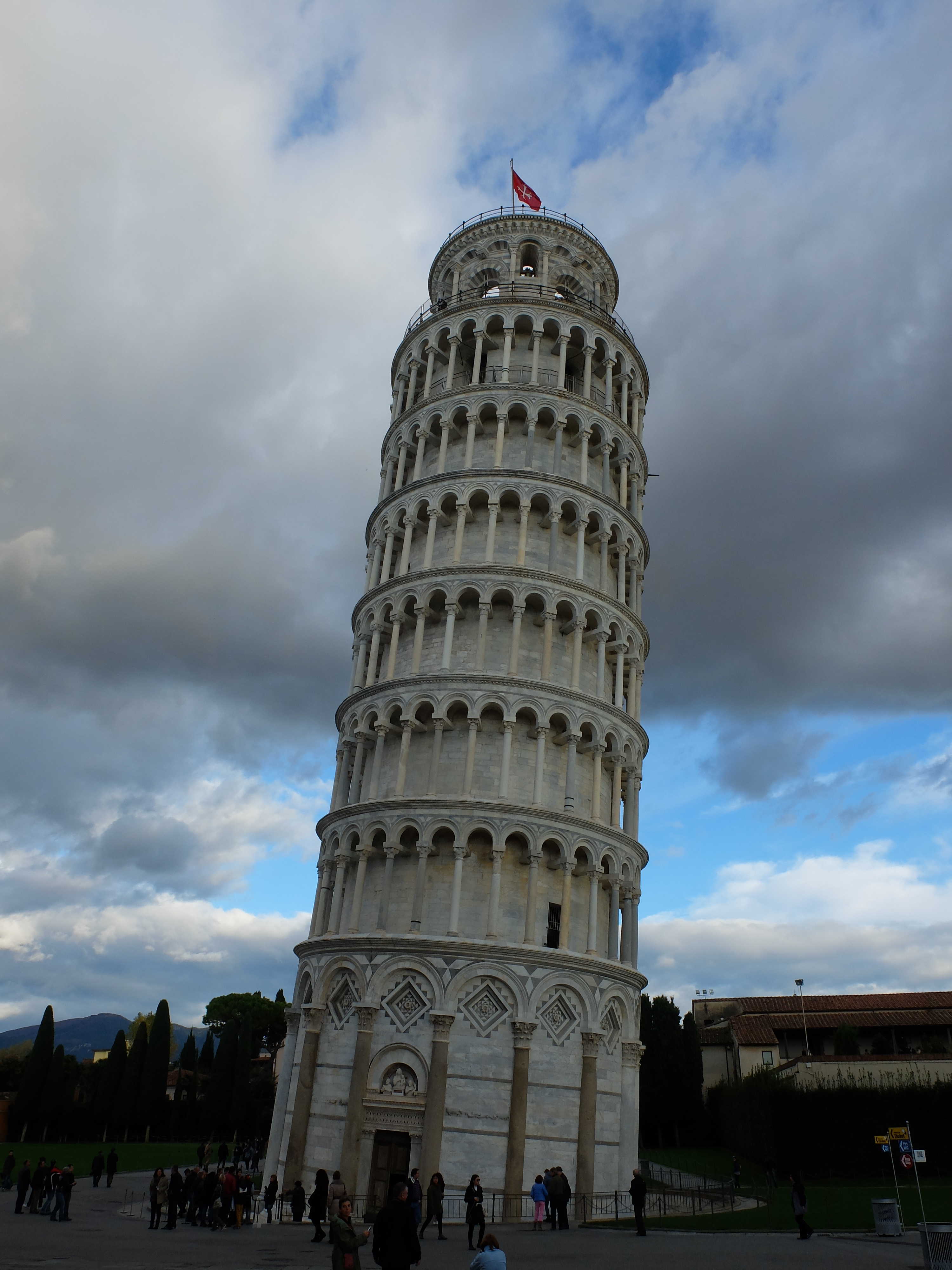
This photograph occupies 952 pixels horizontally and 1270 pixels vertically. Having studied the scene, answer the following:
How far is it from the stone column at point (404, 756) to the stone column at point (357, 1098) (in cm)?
762

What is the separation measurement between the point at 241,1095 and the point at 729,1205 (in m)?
51.1

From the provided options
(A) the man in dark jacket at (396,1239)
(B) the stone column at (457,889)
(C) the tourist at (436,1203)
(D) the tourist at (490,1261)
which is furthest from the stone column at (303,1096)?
(D) the tourist at (490,1261)

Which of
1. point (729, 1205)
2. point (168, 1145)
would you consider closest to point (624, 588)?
point (729, 1205)

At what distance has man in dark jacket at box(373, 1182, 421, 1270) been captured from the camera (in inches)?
448

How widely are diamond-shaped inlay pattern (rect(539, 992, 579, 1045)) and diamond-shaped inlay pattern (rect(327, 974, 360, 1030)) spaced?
651 centimetres

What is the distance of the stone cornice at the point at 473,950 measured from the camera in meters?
31.8

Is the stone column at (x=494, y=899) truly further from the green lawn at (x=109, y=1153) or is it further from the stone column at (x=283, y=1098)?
the green lawn at (x=109, y=1153)

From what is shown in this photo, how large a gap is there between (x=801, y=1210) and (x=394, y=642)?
2345cm

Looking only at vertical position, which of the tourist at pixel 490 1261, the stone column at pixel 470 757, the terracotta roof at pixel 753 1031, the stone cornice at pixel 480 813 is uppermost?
the stone column at pixel 470 757

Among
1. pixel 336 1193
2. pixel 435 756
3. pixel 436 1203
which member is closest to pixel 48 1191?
pixel 436 1203

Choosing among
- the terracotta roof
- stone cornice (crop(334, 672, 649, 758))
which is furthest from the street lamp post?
stone cornice (crop(334, 672, 649, 758))

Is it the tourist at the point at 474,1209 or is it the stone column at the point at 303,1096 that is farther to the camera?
the stone column at the point at 303,1096

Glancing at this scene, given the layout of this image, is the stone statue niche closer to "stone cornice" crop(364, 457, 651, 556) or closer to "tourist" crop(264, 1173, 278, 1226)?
"tourist" crop(264, 1173, 278, 1226)

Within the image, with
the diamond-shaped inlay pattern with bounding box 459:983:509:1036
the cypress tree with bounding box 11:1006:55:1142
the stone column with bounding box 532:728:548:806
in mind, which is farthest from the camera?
the cypress tree with bounding box 11:1006:55:1142
